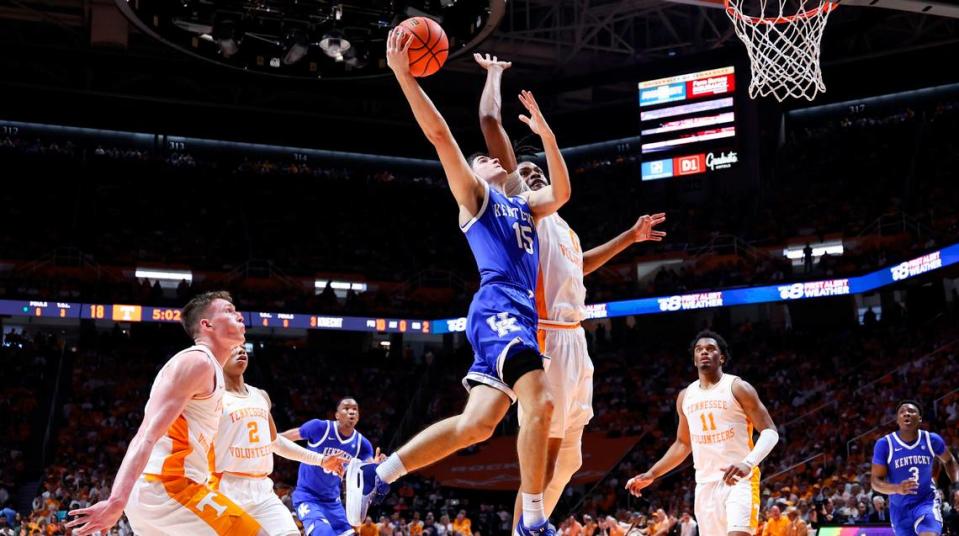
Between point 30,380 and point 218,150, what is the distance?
1275 cm

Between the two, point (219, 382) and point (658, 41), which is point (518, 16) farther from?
point (219, 382)

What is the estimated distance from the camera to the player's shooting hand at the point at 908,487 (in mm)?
8953

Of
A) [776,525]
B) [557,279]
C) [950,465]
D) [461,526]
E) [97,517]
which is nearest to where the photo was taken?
[97,517]

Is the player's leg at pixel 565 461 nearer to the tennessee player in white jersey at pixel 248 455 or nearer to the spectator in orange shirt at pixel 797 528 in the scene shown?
the tennessee player in white jersey at pixel 248 455

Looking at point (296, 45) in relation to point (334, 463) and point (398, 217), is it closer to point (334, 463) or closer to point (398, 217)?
point (334, 463)

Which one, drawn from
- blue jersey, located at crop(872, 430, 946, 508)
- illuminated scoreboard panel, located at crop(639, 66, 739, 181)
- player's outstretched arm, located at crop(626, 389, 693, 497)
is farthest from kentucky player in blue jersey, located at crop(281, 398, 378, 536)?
illuminated scoreboard panel, located at crop(639, 66, 739, 181)

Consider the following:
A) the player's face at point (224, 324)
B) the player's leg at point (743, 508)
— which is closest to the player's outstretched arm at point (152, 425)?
the player's face at point (224, 324)

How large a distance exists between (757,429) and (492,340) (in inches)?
103

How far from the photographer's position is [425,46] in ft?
17.7

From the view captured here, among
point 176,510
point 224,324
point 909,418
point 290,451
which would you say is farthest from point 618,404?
point 176,510

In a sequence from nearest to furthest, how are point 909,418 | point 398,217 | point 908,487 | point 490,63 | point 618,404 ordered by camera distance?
1. point 490,63
2. point 908,487
3. point 909,418
4. point 618,404
5. point 398,217

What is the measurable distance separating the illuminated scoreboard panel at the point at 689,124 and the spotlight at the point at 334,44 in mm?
10341

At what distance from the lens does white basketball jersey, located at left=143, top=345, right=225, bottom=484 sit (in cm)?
438

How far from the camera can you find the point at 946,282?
2659cm
